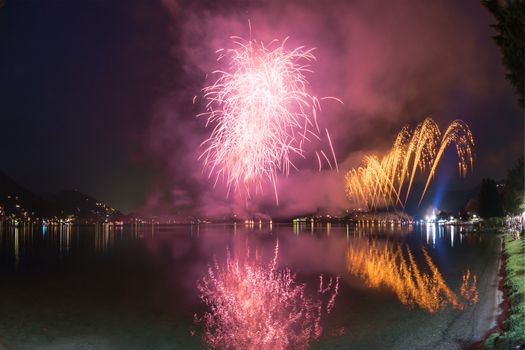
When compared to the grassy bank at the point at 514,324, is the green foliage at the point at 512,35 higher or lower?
higher

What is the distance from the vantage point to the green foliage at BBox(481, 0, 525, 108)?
932cm

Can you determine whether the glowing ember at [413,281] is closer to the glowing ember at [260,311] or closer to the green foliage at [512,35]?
the glowing ember at [260,311]

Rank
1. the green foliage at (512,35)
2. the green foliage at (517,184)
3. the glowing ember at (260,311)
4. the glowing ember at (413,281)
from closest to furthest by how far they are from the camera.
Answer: the green foliage at (512,35)
the glowing ember at (260,311)
the glowing ember at (413,281)
the green foliage at (517,184)

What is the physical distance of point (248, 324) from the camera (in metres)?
16.0

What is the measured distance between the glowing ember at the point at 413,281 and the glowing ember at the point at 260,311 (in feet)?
11.0

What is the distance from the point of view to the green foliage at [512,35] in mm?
9323

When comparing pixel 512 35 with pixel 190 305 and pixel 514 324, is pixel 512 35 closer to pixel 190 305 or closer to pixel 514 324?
pixel 514 324

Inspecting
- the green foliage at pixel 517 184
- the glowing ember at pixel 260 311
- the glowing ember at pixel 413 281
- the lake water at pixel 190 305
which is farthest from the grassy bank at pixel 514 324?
the green foliage at pixel 517 184

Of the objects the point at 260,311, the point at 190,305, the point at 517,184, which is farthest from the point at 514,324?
the point at 517,184

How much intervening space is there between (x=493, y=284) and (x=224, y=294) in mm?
13551

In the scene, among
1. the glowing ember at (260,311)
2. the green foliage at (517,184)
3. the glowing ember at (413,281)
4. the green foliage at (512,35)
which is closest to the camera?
the green foliage at (512,35)

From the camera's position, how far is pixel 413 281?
24.8m

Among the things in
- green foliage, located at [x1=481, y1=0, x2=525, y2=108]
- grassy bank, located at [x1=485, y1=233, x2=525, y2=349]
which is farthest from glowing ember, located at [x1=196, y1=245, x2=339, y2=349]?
green foliage, located at [x1=481, y1=0, x2=525, y2=108]

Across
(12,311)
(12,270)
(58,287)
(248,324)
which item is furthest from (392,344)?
(12,270)
